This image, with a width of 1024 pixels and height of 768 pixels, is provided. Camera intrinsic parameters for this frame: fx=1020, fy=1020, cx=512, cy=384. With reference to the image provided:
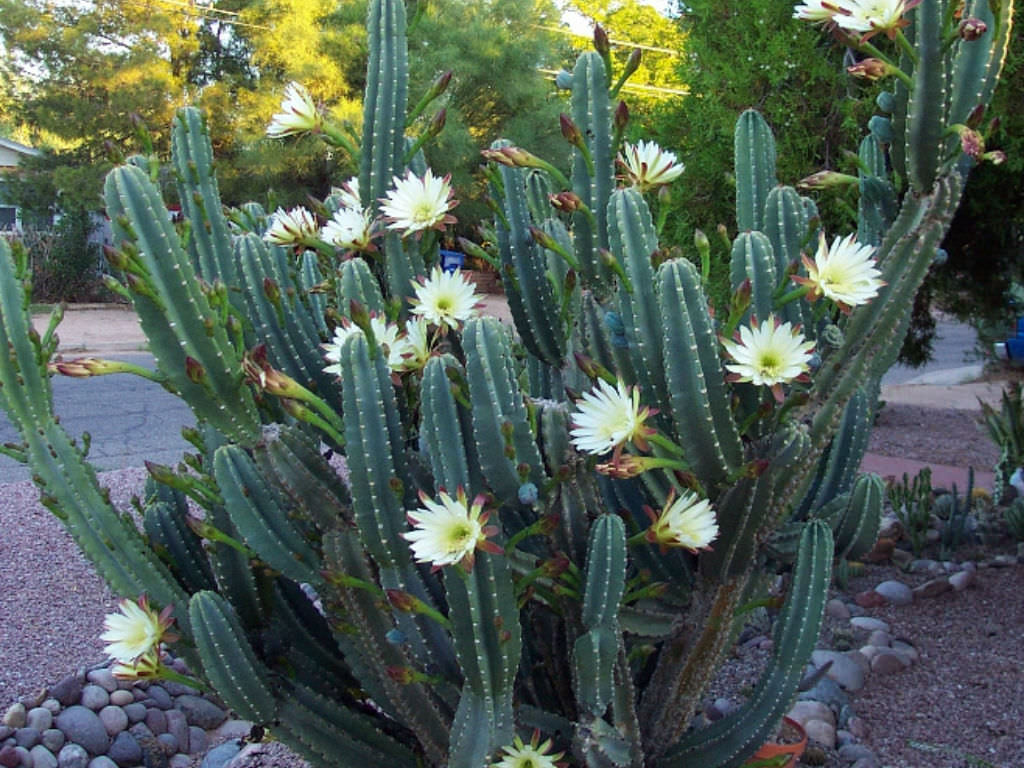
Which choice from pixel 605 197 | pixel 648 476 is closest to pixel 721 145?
pixel 605 197

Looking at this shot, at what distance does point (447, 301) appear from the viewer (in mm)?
1958

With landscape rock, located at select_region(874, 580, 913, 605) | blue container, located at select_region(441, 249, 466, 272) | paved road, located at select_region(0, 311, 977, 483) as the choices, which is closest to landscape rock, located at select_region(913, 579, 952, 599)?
landscape rock, located at select_region(874, 580, 913, 605)

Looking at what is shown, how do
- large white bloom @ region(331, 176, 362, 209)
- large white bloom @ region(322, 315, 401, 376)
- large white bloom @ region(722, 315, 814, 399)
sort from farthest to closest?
large white bloom @ region(331, 176, 362, 209)
large white bloom @ region(322, 315, 401, 376)
large white bloom @ region(722, 315, 814, 399)

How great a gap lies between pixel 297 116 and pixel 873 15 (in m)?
1.14

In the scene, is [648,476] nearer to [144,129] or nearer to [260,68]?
[144,129]

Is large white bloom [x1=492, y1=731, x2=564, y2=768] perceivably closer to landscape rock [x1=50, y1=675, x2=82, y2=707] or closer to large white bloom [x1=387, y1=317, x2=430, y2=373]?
large white bloom [x1=387, y1=317, x2=430, y2=373]

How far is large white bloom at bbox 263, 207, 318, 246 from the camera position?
7.29 ft

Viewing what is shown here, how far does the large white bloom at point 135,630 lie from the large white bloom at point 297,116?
99cm

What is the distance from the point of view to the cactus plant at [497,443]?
1.78m

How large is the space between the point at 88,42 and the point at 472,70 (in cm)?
750

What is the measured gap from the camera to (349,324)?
A: 1888 millimetres

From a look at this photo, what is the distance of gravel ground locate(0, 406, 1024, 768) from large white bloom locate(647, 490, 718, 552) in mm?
1567

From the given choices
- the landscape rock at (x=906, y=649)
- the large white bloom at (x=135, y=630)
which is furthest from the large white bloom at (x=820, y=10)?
the landscape rock at (x=906, y=649)

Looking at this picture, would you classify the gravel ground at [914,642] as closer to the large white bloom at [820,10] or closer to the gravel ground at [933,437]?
the large white bloom at [820,10]
